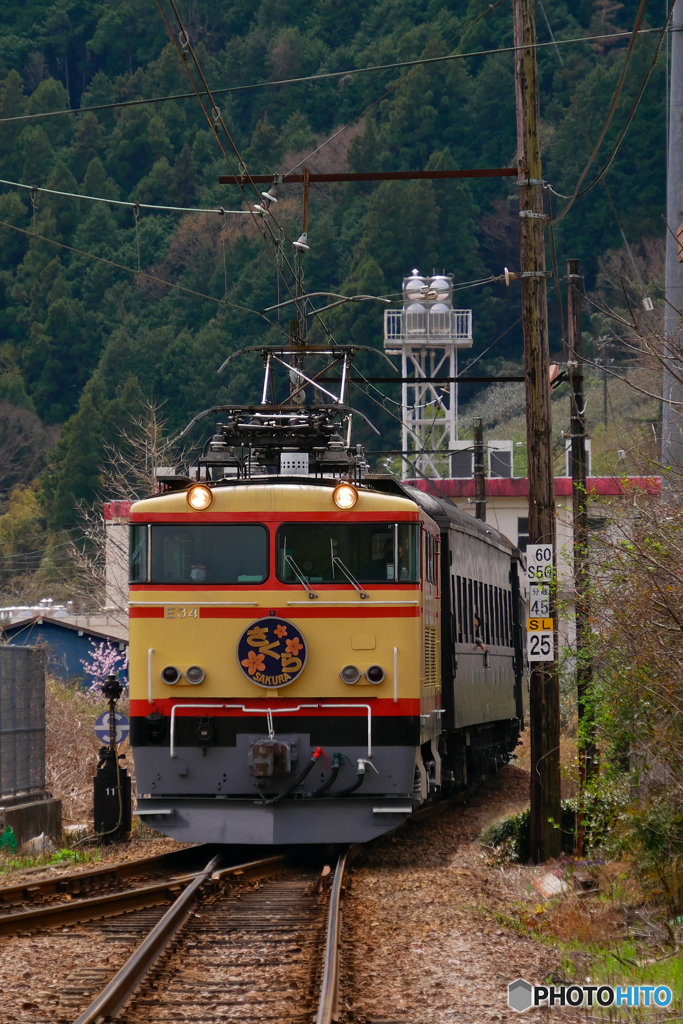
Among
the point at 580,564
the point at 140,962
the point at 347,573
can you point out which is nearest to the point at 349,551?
the point at 347,573

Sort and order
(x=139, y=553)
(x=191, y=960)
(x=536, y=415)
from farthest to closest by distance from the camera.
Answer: (x=536, y=415) < (x=139, y=553) < (x=191, y=960)

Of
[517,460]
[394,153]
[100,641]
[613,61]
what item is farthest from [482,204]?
[100,641]

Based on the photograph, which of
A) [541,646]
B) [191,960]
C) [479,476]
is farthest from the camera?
[479,476]

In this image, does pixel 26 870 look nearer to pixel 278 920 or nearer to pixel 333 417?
pixel 278 920

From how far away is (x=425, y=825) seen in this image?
52.4 feet

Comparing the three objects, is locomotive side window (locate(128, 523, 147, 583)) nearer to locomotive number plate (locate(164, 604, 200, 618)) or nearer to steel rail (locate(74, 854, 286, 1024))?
locomotive number plate (locate(164, 604, 200, 618))

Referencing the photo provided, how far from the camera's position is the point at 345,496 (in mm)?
12188

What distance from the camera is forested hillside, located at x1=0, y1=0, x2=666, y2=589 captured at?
71500 mm

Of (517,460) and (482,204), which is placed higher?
(482,204)

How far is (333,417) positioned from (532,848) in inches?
200

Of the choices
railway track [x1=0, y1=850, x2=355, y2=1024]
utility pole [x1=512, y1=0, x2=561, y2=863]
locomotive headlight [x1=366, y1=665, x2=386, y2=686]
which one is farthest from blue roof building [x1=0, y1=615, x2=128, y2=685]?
railway track [x1=0, y1=850, x2=355, y2=1024]

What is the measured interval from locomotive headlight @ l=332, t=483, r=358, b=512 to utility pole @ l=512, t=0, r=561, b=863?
2.62m

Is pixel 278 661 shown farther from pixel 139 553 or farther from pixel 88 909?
pixel 88 909

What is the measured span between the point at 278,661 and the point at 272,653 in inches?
3.5
